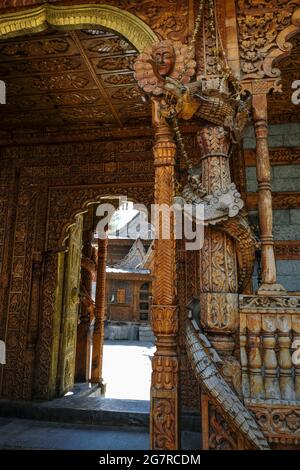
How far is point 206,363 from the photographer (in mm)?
2461

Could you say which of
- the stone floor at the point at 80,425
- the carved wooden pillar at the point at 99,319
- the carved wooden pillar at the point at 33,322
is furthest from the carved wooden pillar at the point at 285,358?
the carved wooden pillar at the point at 99,319

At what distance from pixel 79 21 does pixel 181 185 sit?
72.3 inches

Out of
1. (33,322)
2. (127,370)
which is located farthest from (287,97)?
(127,370)

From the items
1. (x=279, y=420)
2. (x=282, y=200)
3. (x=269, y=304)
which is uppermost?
(x=282, y=200)

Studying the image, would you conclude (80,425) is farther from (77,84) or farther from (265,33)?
(265,33)

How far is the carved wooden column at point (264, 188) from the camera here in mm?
2670

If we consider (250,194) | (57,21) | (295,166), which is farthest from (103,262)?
(57,21)

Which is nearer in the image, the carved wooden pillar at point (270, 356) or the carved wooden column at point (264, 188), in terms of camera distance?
the carved wooden pillar at point (270, 356)

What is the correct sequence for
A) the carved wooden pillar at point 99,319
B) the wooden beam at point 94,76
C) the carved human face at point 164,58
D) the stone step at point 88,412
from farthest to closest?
the carved wooden pillar at point 99,319, the stone step at point 88,412, the wooden beam at point 94,76, the carved human face at point 164,58

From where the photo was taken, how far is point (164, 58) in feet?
9.38

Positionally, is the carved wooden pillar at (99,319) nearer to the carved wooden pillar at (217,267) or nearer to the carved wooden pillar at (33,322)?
the carved wooden pillar at (33,322)

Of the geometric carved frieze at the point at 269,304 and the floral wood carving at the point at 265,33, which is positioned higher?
the floral wood carving at the point at 265,33

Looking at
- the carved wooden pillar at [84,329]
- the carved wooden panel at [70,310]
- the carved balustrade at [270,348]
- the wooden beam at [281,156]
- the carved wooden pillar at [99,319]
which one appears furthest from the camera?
the carved wooden pillar at [84,329]

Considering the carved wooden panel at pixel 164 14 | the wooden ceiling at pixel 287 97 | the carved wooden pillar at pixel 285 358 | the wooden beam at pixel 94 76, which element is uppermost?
the wooden beam at pixel 94 76
